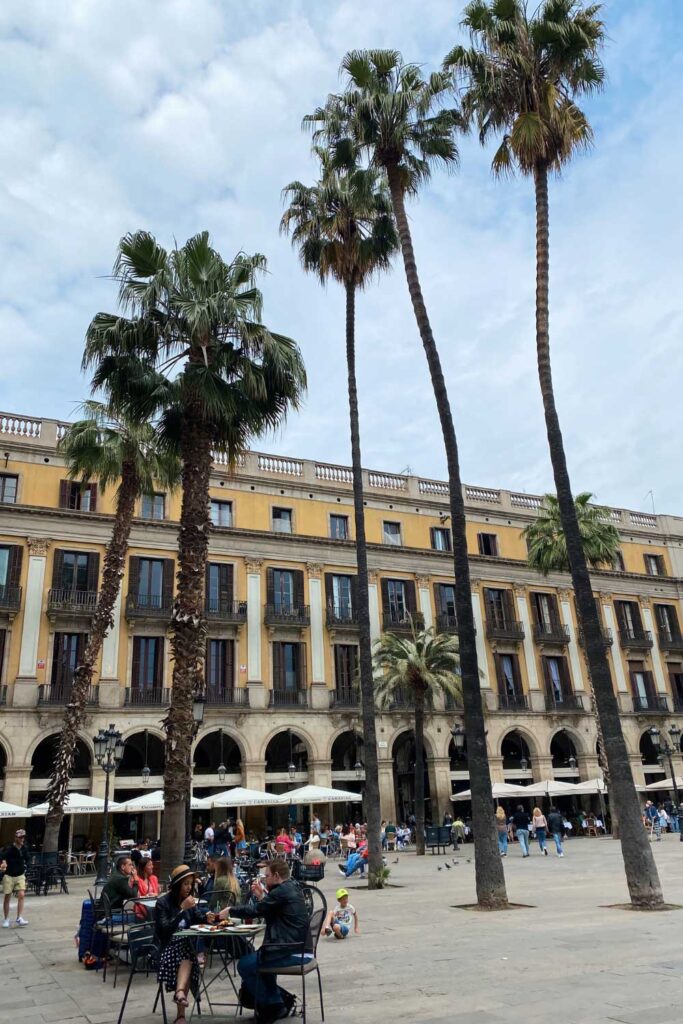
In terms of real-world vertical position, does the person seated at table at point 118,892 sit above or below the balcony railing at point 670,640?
below

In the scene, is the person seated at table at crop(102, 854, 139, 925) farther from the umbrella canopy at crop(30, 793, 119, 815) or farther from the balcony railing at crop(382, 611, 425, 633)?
the balcony railing at crop(382, 611, 425, 633)

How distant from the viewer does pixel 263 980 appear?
6480 mm

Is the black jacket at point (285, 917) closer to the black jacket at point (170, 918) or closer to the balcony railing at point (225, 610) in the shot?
the black jacket at point (170, 918)

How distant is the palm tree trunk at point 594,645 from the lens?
12.3 metres

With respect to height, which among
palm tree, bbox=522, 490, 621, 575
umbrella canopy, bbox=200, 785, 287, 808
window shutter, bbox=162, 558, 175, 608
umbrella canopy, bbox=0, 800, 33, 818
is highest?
palm tree, bbox=522, 490, 621, 575

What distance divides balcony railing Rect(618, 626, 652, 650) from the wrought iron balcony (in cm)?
702

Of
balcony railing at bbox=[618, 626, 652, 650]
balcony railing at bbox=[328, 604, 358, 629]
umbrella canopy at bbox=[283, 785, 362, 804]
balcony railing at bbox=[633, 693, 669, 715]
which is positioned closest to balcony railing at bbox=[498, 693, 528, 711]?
balcony railing at bbox=[633, 693, 669, 715]

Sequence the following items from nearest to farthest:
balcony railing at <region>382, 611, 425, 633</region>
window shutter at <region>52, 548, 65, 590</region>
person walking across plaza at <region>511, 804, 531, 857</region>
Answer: person walking across plaza at <region>511, 804, 531, 857</region>, window shutter at <region>52, 548, 65, 590</region>, balcony railing at <region>382, 611, 425, 633</region>

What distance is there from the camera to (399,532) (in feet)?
132

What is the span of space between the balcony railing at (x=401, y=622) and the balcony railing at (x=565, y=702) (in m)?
8.52

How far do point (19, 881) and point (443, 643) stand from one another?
67.2ft

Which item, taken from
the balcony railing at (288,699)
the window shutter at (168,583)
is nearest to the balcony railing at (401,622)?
the balcony railing at (288,699)

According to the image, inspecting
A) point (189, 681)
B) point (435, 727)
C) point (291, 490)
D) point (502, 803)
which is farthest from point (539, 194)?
point (502, 803)

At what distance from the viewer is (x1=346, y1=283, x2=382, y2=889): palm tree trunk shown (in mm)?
Result: 18422
